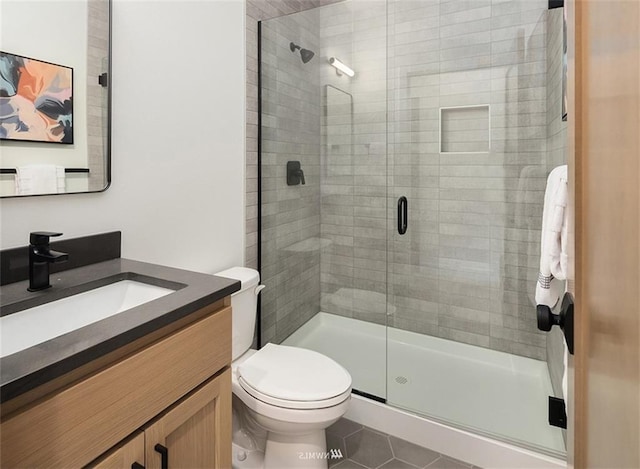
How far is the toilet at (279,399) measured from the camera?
141 cm

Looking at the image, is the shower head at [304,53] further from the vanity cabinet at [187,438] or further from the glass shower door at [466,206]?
the vanity cabinet at [187,438]

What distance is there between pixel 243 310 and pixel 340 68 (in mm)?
1561

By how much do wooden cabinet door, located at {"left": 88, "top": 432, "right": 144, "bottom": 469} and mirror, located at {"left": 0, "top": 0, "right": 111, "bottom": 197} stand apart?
0.76 metres

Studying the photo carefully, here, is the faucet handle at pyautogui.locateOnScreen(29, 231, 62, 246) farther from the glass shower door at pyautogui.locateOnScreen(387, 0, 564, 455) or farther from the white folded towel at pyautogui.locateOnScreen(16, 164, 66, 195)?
the glass shower door at pyautogui.locateOnScreen(387, 0, 564, 455)

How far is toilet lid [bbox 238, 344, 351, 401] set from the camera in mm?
1438

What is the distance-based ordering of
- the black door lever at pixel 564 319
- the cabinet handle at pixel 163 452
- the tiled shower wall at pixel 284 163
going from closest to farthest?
1. the black door lever at pixel 564 319
2. the cabinet handle at pixel 163 452
3. the tiled shower wall at pixel 284 163

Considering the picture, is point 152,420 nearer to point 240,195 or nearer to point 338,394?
point 338,394

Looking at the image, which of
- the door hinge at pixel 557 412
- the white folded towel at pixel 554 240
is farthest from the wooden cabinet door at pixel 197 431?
the door hinge at pixel 557 412

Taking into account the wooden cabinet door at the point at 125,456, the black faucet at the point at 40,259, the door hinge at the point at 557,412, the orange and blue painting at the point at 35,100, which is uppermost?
the orange and blue painting at the point at 35,100

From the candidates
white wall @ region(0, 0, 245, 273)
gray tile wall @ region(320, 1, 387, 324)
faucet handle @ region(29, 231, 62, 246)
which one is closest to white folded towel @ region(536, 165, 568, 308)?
gray tile wall @ region(320, 1, 387, 324)

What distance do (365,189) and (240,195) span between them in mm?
793

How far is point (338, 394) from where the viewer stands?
57.0 inches

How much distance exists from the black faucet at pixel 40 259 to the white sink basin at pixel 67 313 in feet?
0.24

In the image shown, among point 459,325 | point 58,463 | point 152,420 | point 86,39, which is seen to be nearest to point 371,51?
point 86,39
